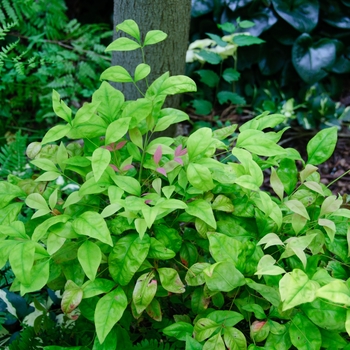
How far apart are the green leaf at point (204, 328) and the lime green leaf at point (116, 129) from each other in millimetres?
583

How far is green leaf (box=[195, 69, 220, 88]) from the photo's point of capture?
2.99 meters

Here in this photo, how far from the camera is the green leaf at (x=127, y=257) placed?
1.22 meters

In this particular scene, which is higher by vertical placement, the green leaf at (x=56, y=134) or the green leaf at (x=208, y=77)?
the green leaf at (x=56, y=134)

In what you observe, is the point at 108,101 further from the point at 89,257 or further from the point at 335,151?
the point at 335,151

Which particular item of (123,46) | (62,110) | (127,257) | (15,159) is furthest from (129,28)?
(15,159)

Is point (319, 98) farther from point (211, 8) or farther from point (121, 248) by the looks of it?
point (121, 248)

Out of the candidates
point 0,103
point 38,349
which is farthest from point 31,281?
point 0,103

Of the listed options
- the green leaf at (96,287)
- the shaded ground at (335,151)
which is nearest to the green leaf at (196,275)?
the green leaf at (96,287)

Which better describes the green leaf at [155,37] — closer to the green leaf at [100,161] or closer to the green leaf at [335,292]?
the green leaf at [100,161]

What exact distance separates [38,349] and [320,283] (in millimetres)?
1013

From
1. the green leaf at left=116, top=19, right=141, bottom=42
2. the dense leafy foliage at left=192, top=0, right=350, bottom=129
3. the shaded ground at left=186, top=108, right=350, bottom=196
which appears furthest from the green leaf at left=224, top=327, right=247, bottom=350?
the dense leafy foliage at left=192, top=0, right=350, bottom=129

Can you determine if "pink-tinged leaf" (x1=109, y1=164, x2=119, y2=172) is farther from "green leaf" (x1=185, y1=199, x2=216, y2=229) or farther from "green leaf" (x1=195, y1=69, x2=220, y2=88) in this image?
"green leaf" (x1=195, y1=69, x2=220, y2=88)

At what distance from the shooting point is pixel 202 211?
126 centimetres

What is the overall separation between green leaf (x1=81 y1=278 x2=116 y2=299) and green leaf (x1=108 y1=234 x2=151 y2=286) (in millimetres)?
26
